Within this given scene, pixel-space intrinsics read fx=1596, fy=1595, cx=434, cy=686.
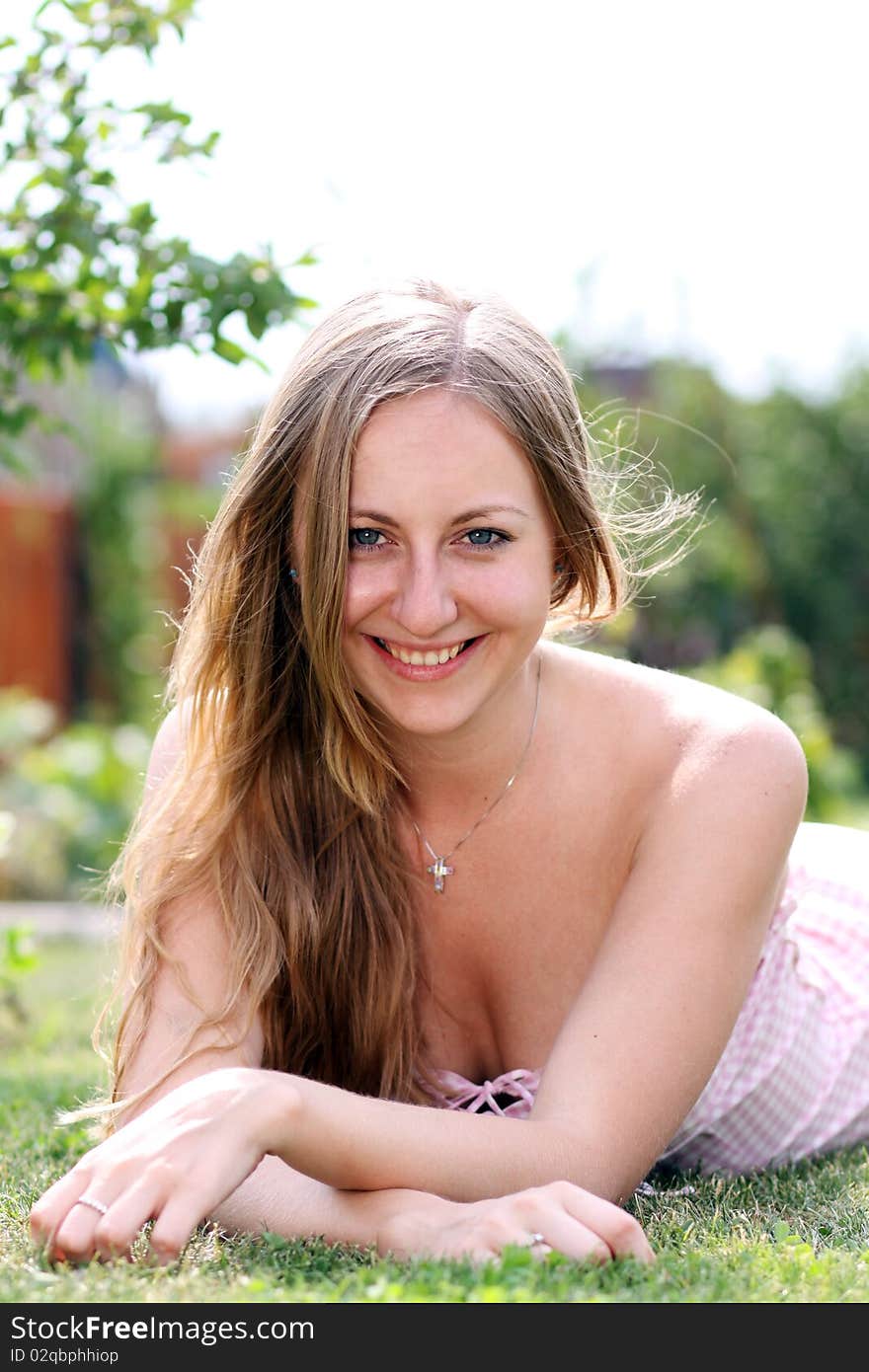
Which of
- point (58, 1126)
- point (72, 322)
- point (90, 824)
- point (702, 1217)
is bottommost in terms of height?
point (90, 824)

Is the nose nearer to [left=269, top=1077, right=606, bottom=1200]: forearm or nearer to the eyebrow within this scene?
the eyebrow

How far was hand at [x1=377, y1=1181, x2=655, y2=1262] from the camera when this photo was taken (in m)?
2.06

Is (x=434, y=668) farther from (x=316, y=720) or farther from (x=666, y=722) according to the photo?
(x=666, y=722)

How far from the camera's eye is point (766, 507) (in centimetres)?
1455

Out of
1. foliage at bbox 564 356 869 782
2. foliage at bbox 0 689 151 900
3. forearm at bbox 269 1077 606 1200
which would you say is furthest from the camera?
foliage at bbox 564 356 869 782

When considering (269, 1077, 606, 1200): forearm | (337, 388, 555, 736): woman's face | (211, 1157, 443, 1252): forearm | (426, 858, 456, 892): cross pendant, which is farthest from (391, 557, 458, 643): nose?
(211, 1157, 443, 1252): forearm

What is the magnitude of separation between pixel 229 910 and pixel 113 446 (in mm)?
11802

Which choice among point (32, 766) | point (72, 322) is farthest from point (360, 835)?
point (32, 766)

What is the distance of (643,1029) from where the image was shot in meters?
2.51

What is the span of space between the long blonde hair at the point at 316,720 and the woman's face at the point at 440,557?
38 mm

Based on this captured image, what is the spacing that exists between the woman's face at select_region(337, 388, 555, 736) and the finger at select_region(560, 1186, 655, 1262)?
34.7 inches

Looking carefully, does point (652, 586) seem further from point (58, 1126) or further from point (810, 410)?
point (58, 1126)

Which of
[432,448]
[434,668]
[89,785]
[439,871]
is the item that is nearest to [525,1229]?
[434,668]

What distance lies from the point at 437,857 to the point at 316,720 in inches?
14.6
